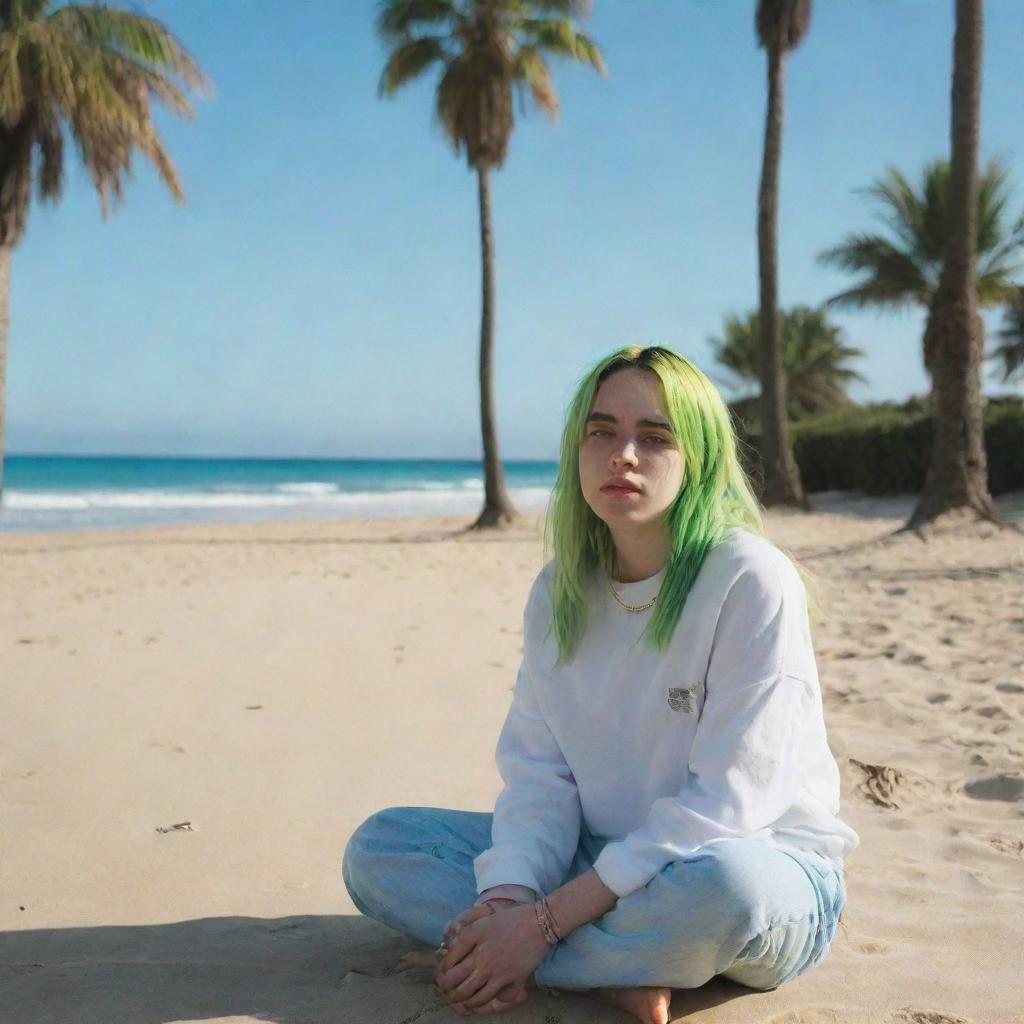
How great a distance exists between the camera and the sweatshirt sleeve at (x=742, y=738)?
1.89m

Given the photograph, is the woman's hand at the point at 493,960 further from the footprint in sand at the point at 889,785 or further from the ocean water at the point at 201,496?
the ocean water at the point at 201,496

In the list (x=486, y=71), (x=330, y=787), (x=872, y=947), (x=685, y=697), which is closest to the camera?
(x=685, y=697)

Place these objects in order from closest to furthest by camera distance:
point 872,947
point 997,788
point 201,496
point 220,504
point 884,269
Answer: point 872,947
point 997,788
point 884,269
point 220,504
point 201,496

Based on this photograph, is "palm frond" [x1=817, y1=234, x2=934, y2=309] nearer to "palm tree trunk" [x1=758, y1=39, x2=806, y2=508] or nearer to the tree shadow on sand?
"palm tree trunk" [x1=758, y1=39, x2=806, y2=508]

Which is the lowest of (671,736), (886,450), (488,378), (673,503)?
(671,736)

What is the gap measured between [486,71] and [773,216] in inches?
203

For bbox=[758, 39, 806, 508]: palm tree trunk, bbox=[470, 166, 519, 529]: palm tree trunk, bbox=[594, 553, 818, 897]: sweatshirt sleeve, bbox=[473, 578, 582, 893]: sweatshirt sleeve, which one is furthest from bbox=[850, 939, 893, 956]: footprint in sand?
bbox=[758, 39, 806, 508]: palm tree trunk

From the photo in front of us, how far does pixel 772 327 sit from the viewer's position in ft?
55.8

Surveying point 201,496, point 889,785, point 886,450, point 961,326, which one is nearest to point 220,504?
point 201,496

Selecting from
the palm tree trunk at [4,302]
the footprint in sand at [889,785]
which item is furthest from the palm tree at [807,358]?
the footprint in sand at [889,785]

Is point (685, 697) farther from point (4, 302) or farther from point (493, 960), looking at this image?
point (4, 302)

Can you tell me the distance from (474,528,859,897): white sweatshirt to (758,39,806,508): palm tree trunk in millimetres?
15253

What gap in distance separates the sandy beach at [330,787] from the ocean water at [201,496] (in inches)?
596

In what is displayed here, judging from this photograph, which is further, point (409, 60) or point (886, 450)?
point (886, 450)
